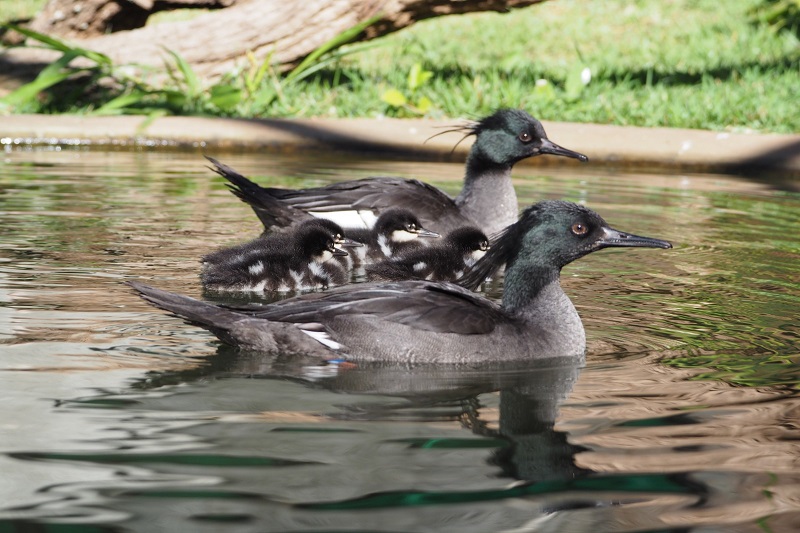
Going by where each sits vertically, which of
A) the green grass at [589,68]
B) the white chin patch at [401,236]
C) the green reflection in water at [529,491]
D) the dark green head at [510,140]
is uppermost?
the green grass at [589,68]

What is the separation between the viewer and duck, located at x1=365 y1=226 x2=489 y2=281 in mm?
6664

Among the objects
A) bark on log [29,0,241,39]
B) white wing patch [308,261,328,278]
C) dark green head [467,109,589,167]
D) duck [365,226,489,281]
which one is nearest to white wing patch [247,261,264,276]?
white wing patch [308,261,328,278]

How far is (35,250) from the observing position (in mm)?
7031

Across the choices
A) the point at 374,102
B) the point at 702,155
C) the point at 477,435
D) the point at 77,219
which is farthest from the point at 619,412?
the point at 374,102

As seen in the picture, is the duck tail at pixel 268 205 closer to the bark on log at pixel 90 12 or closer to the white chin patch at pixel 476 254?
the white chin patch at pixel 476 254

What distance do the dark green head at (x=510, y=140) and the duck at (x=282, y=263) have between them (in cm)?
153

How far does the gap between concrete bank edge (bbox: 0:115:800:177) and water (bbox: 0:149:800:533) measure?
4019mm

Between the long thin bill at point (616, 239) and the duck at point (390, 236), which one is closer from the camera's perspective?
the long thin bill at point (616, 239)

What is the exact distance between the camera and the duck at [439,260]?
21.9ft

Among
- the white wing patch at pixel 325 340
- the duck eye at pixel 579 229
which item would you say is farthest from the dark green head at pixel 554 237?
the white wing patch at pixel 325 340

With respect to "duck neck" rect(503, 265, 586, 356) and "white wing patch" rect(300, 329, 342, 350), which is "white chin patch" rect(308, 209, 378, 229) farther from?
"white wing patch" rect(300, 329, 342, 350)

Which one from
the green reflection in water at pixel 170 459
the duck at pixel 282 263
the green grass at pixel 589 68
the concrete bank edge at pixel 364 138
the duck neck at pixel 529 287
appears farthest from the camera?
the green grass at pixel 589 68

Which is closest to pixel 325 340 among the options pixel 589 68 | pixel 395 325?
pixel 395 325

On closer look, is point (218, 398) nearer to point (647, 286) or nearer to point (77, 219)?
point (647, 286)
